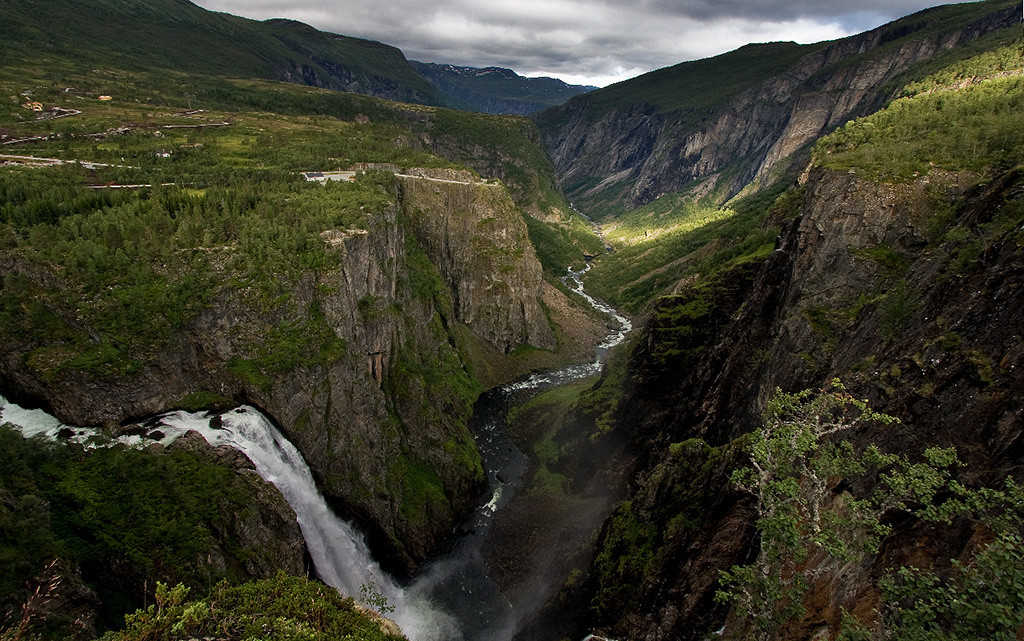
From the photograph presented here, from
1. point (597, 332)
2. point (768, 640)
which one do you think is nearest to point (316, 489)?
point (768, 640)

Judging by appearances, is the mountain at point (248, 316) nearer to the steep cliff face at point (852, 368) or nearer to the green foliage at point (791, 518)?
the steep cliff face at point (852, 368)

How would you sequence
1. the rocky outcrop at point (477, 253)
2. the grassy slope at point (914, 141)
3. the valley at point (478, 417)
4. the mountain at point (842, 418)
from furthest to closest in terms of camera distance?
1. the rocky outcrop at point (477, 253)
2. the grassy slope at point (914, 141)
3. the valley at point (478, 417)
4. the mountain at point (842, 418)

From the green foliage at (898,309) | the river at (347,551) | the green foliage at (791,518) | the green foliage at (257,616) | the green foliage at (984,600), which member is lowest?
the river at (347,551)

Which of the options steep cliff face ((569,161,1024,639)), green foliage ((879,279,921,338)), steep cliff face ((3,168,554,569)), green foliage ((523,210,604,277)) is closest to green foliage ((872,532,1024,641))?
steep cliff face ((569,161,1024,639))

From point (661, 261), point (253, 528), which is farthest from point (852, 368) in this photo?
point (661, 261)

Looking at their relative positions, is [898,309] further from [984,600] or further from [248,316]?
[248,316]

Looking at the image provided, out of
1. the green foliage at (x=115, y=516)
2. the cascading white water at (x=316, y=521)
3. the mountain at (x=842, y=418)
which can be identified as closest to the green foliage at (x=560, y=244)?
the mountain at (x=842, y=418)
